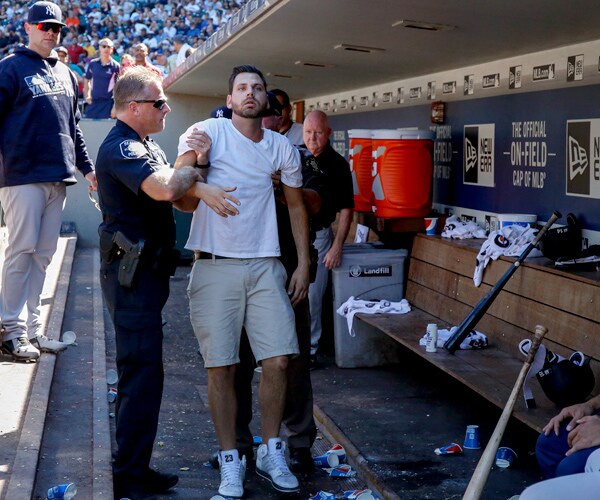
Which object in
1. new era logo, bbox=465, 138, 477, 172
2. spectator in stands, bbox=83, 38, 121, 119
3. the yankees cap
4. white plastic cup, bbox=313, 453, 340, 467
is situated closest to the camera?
white plastic cup, bbox=313, 453, 340, 467

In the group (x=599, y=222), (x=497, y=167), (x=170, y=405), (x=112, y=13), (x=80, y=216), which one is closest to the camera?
(x=599, y=222)

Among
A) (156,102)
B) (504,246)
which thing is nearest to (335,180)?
(504,246)

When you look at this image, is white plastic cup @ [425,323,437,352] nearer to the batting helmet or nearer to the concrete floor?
the concrete floor

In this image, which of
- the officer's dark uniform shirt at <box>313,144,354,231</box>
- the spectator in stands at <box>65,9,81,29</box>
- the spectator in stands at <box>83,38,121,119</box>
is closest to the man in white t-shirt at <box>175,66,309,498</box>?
the officer's dark uniform shirt at <box>313,144,354,231</box>

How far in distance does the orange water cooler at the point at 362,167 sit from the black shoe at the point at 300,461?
3.44 metres

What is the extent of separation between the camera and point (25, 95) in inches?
225

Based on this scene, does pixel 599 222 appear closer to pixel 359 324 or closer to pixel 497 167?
pixel 497 167

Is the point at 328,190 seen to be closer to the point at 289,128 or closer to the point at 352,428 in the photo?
the point at 289,128

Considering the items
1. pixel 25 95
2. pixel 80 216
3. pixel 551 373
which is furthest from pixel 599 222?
pixel 80 216

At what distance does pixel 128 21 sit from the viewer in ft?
109

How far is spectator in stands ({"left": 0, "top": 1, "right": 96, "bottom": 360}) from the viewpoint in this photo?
5.73 m

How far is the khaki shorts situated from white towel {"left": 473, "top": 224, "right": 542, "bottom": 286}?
1888 mm

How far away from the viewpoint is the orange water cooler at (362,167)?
805 centimetres

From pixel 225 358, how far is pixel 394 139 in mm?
3395
